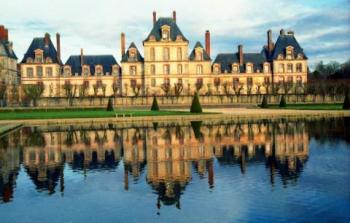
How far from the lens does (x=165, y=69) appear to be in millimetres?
50562

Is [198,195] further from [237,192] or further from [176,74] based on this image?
[176,74]

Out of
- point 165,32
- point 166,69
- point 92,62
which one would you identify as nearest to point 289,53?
point 166,69

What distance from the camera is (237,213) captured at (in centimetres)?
698

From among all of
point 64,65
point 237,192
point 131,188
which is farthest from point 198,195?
point 64,65

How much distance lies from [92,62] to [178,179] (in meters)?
46.0

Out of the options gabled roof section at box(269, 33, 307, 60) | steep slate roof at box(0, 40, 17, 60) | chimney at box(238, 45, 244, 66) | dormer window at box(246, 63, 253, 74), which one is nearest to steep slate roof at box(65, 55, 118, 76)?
steep slate roof at box(0, 40, 17, 60)

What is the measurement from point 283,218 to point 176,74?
44311 millimetres

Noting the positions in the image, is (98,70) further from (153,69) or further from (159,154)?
(159,154)

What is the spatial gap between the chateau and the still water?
33554 millimetres

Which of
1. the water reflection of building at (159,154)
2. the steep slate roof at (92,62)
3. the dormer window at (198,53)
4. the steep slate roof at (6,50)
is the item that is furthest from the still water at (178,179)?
the steep slate roof at (6,50)

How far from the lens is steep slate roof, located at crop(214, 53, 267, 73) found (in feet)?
178

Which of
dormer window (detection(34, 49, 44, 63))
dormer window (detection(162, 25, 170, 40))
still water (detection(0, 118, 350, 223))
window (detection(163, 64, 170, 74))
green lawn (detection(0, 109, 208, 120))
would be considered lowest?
still water (detection(0, 118, 350, 223))

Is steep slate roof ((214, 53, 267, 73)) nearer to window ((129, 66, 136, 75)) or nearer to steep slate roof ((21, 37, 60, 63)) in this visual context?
window ((129, 66, 136, 75))

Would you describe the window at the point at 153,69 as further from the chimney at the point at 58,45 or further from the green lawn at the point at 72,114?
the green lawn at the point at 72,114
